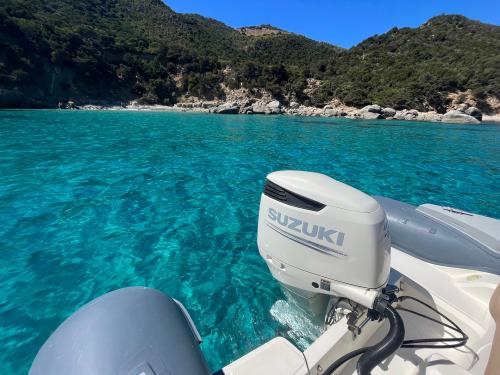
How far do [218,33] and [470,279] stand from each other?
99340 mm

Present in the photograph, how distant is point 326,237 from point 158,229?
2.81 metres

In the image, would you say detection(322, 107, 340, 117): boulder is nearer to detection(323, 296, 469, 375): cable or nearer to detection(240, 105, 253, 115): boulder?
detection(240, 105, 253, 115): boulder

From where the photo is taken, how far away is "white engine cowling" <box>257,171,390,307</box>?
149 cm

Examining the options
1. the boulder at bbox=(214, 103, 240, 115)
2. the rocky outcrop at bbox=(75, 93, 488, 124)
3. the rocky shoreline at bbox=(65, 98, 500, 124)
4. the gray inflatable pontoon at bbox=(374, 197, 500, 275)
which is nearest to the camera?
the gray inflatable pontoon at bbox=(374, 197, 500, 275)

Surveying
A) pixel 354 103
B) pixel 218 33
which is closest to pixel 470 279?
pixel 354 103

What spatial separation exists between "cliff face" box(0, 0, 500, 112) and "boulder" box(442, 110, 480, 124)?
6463 mm

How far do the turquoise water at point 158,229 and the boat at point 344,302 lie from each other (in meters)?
0.60

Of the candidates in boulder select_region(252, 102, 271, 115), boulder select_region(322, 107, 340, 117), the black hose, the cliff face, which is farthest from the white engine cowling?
the cliff face

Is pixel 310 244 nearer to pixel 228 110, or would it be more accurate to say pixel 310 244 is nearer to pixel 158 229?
pixel 158 229

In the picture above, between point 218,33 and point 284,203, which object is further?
point 218,33

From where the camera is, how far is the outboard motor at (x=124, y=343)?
35.0 inches

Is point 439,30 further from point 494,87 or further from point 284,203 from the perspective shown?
point 284,203

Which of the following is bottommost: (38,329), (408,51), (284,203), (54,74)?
(38,329)

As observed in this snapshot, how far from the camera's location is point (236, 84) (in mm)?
49219
